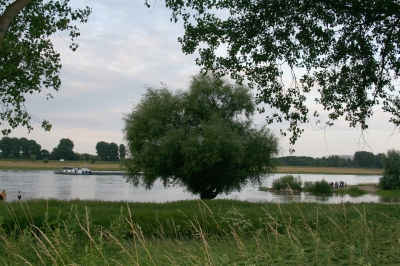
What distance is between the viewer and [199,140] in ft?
83.8

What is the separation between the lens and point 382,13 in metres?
12.0

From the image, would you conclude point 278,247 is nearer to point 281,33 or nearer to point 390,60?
point 281,33

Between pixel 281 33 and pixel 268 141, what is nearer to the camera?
pixel 281 33

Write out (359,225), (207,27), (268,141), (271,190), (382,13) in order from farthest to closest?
1. (271,190)
2. (268,141)
3. (207,27)
4. (382,13)
5. (359,225)

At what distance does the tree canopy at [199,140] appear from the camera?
25.3 m

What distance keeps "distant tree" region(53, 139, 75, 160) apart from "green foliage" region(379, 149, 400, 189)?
77.1 metres

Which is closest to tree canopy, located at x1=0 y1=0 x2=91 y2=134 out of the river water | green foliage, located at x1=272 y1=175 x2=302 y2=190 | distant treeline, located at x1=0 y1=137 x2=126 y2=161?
the river water

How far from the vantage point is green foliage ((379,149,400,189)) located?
6162cm

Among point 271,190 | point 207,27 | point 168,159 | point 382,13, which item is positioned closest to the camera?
point 382,13

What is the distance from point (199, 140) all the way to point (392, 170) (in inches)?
1842

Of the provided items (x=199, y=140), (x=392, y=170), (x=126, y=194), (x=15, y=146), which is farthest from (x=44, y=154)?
(x=199, y=140)

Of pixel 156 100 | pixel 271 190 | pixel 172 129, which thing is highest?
pixel 156 100

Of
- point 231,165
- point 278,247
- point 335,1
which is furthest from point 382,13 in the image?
point 231,165

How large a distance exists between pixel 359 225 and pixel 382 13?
7942mm
